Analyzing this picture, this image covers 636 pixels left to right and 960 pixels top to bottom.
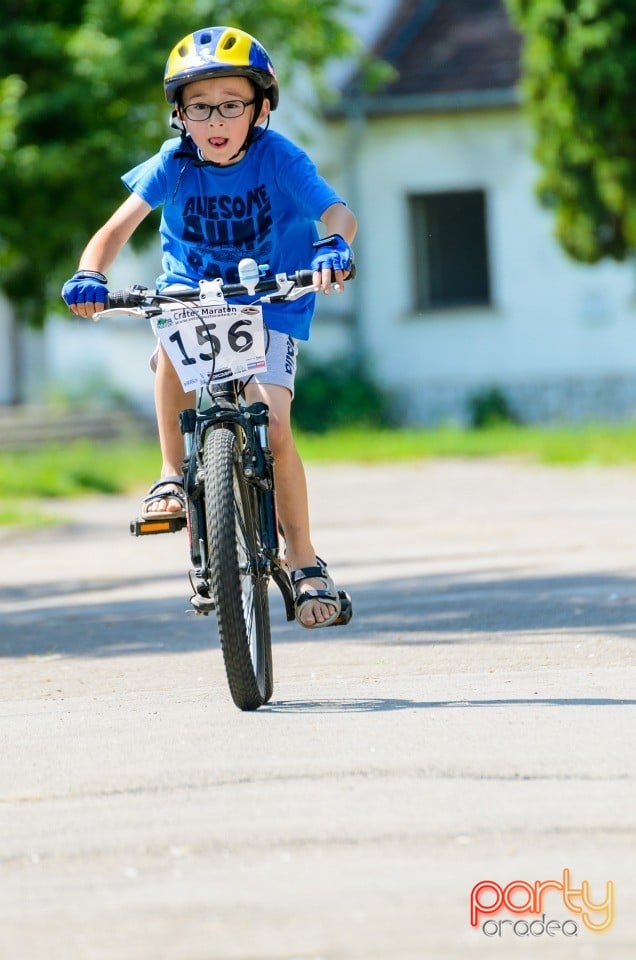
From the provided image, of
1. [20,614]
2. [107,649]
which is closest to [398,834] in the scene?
[107,649]

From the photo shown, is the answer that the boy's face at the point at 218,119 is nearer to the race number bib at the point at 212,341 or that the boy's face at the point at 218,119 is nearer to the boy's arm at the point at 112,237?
the boy's arm at the point at 112,237

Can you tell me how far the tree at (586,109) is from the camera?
60.0ft

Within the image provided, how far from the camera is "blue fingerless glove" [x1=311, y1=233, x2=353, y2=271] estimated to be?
571 cm

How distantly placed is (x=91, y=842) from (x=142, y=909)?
59 centimetres

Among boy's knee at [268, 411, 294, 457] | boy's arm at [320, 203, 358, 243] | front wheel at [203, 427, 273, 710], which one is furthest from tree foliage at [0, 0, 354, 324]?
front wheel at [203, 427, 273, 710]

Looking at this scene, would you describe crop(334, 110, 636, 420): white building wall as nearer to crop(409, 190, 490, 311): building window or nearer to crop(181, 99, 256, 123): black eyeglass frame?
crop(409, 190, 490, 311): building window

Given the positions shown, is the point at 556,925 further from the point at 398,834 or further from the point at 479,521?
the point at 479,521

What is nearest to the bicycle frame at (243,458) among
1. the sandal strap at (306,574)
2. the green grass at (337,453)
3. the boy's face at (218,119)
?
the sandal strap at (306,574)

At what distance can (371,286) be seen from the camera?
26.4 metres

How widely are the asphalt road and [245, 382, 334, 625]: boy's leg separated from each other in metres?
0.37

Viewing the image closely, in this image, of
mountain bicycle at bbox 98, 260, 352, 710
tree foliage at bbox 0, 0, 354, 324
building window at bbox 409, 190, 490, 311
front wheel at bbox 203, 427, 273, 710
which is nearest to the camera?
front wheel at bbox 203, 427, 273, 710

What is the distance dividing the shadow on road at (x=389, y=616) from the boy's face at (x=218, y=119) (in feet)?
7.37

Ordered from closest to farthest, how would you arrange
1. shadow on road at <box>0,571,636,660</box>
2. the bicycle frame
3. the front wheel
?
the front wheel < the bicycle frame < shadow on road at <box>0,571,636,660</box>

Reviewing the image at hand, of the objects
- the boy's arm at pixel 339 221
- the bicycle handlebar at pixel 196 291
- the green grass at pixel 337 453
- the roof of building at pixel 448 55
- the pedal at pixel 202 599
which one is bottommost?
the green grass at pixel 337 453
